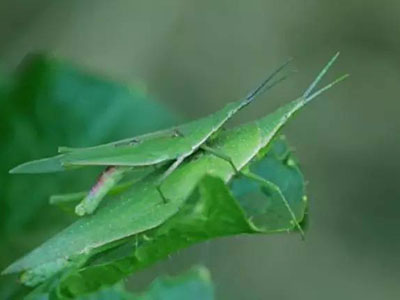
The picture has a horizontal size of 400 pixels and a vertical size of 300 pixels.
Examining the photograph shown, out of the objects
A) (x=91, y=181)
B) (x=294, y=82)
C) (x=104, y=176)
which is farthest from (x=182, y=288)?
(x=294, y=82)

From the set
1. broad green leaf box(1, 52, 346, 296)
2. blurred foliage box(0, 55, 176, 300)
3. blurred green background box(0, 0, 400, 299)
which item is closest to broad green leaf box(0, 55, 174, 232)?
blurred foliage box(0, 55, 176, 300)

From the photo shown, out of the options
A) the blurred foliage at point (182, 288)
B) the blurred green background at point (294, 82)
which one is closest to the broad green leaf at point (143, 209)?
the blurred foliage at point (182, 288)

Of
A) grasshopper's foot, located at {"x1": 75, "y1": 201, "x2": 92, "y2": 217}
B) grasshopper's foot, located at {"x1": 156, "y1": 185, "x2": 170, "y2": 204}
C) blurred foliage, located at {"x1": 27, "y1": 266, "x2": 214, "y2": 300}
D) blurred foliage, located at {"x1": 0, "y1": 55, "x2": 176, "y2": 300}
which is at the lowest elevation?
blurred foliage, located at {"x1": 27, "y1": 266, "x2": 214, "y2": 300}

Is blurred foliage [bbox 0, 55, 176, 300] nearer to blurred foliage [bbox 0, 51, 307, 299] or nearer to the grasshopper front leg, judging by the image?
blurred foliage [bbox 0, 51, 307, 299]

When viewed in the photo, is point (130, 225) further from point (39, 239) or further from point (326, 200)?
point (326, 200)

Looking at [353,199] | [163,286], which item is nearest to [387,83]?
[353,199]
